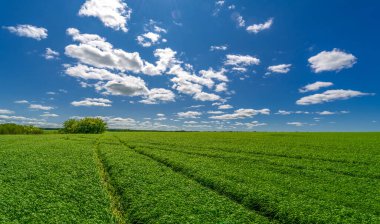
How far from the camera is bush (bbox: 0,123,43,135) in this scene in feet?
320

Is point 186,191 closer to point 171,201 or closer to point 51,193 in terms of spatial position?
point 171,201

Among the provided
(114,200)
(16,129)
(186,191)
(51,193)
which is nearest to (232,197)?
(186,191)

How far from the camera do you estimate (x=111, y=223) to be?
37.6 feet

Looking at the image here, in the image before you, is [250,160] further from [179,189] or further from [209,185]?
[179,189]

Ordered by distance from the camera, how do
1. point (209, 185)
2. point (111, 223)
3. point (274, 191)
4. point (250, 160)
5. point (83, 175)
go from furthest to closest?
point (250, 160)
point (83, 175)
point (209, 185)
point (274, 191)
point (111, 223)

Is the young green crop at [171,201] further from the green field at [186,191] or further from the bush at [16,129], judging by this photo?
the bush at [16,129]

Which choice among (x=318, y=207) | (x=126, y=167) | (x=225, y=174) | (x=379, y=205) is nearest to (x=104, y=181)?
(x=126, y=167)

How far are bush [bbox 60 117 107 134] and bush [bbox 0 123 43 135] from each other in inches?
512

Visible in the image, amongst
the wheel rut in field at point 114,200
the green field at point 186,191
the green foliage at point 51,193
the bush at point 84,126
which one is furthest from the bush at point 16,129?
the wheel rut in field at point 114,200

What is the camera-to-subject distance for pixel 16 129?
335ft

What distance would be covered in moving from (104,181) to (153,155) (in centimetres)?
1094

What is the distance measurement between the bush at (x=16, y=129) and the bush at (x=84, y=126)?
42.7 ft

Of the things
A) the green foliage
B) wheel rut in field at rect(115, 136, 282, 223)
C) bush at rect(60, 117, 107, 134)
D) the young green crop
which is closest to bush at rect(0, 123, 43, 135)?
bush at rect(60, 117, 107, 134)

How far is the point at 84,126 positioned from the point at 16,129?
25251 millimetres
